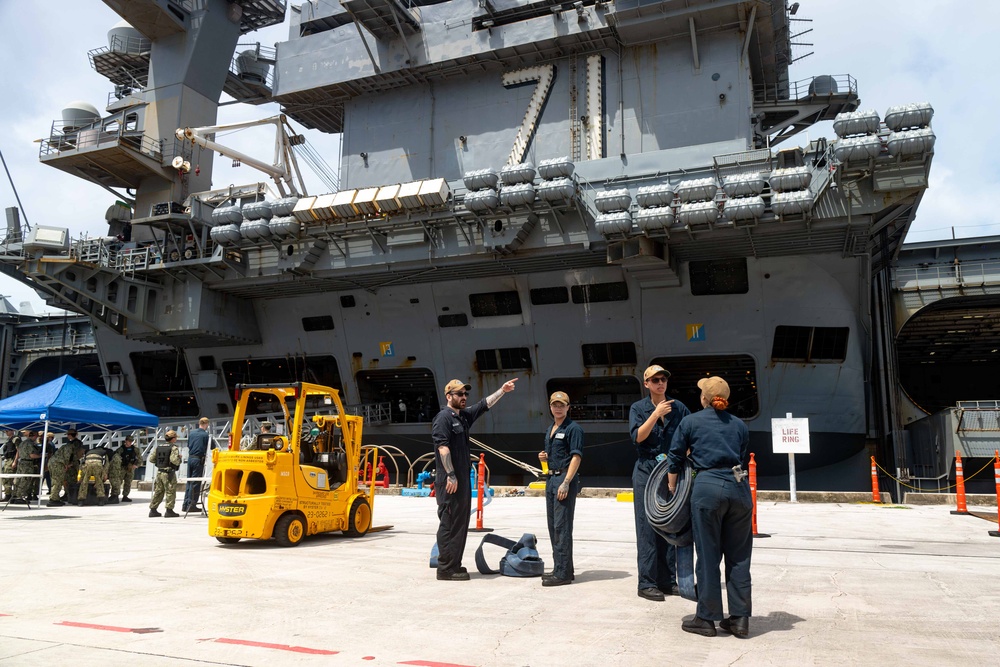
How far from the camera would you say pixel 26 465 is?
15.0 meters

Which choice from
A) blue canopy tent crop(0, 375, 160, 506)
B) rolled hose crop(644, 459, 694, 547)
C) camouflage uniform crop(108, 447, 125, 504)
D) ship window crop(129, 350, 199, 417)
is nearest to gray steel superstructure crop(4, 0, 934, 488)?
ship window crop(129, 350, 199, 417)

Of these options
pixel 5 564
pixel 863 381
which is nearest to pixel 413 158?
pixel 863 381

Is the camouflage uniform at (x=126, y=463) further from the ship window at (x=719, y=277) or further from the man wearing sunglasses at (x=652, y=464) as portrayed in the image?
the ship window at (x=719, y=277)

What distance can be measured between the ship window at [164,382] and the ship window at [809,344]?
70.9ft

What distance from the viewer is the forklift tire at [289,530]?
28.0 ft

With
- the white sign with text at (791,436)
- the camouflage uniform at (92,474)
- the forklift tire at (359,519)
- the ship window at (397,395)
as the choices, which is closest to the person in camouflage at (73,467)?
the camouflage uniform at (92,474)

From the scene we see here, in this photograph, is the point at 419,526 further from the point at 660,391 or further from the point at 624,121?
the point at 624,121

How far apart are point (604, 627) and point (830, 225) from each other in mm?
15183

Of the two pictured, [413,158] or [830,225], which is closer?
[830,225]

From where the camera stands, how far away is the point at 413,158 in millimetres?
23781

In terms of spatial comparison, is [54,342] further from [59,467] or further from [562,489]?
[562,489]

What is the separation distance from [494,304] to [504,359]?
1.82 meters

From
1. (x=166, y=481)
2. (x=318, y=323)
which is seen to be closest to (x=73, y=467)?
(x=166, y=481)

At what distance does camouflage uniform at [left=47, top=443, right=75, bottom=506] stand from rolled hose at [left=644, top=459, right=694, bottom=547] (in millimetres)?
14186
